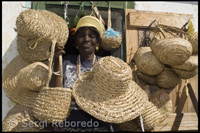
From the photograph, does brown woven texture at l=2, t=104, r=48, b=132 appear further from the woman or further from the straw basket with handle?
the straw basket with handle

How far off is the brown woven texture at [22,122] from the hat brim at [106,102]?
1.75ft

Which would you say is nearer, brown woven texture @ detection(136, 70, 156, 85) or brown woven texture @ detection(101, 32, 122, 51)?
brown woven texture @ detection(136, 70, 156, 85)

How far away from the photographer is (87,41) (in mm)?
1711

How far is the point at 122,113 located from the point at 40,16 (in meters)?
1.00

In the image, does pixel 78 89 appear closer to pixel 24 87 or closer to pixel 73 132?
pixel 73 132

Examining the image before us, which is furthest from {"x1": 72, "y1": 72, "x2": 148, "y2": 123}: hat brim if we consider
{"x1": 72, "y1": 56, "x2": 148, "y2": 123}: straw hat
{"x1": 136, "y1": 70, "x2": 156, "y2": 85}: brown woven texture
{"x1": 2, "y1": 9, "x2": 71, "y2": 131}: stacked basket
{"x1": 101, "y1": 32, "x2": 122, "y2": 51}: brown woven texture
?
{"x1": 101, "y1": 32, "x2": 122, "y2": 51}: brown woven texture

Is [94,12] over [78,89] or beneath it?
over

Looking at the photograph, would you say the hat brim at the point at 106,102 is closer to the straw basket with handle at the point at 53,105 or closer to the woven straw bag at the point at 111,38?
the straw basket with handle at the point at 53,105

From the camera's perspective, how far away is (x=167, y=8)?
90.7 inches

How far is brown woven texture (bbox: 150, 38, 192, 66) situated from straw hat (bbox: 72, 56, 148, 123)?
49 cm

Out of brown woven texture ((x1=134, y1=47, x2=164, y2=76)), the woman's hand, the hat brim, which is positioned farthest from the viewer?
brown woven texture ((x1=134, y1=47, x2=164, y2=76))

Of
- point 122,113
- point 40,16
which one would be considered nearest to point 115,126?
point 122,113

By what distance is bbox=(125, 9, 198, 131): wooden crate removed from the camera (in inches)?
76.6

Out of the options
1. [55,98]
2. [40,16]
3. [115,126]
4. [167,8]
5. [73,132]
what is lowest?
[115,126]
